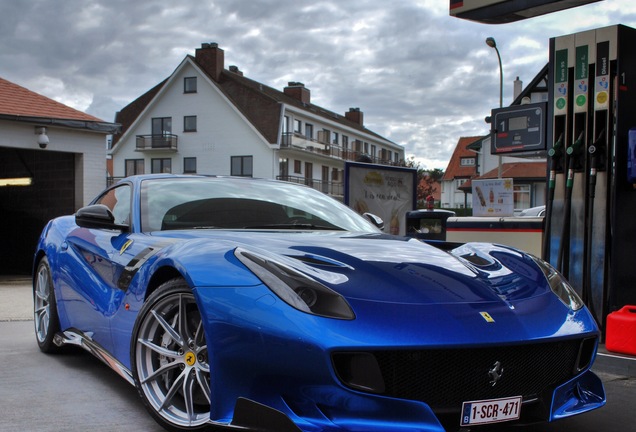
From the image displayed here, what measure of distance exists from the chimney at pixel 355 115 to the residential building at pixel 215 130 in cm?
1317

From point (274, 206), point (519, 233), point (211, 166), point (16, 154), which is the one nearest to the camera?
point (274, 206)

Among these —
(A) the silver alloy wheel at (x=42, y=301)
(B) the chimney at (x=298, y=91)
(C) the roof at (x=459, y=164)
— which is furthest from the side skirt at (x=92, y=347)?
(C) the roof at (x=459, y=164)

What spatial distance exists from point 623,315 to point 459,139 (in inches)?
2929

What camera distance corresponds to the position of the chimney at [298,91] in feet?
173

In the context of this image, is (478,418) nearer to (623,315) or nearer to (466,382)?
(466,382)

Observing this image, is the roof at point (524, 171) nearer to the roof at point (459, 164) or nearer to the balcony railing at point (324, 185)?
the balcony railing at point (324, 185)

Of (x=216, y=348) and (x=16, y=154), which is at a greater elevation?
(x=16, y=154)

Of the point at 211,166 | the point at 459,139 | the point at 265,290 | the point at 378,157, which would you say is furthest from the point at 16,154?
the point at 459,139

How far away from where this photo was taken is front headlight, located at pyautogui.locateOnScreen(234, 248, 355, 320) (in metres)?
2.53

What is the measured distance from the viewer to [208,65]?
150 feet

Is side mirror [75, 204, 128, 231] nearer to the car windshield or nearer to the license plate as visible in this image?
the car windshield

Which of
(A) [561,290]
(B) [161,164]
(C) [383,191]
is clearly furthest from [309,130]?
(A) [561,290]

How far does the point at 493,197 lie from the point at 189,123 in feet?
126

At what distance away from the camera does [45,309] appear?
507 cm
